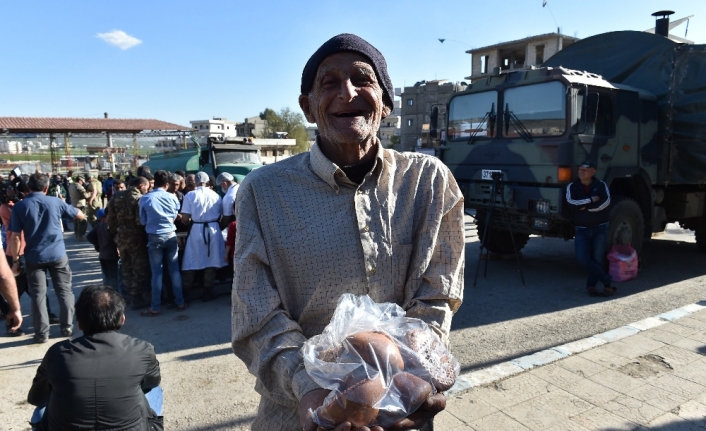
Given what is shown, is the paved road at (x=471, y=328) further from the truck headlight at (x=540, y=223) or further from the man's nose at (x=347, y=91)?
A: the man's nose at (x=347, y=91)

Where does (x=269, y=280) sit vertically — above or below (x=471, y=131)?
below

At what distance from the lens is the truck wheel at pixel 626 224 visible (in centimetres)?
Answer: 667

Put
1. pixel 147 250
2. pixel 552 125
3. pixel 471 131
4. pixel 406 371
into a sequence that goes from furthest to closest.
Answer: pixel 471 131 → pixel 552 125 → pixel 147 250 → pixel 406 371

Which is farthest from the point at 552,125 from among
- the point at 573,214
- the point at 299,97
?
the point at 299,97

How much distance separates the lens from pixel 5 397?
3711 millimetres

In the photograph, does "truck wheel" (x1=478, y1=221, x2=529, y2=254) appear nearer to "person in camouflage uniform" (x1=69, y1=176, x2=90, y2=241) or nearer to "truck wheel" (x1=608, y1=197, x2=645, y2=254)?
"truck wheel" (x1=608, y1=197, x2=645, y2=254)

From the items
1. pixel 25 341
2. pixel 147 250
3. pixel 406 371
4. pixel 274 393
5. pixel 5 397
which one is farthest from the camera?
pixel 147 250

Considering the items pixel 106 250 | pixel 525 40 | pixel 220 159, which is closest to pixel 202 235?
pixel 106 250

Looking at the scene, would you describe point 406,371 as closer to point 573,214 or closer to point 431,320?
point 431,320

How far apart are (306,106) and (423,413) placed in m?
0.98

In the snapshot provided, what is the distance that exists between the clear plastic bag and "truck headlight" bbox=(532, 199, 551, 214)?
19.1ft

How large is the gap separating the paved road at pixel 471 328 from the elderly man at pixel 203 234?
0.55 metres

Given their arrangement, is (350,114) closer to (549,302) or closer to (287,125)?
(549,302)

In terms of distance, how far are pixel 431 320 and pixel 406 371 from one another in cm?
26
